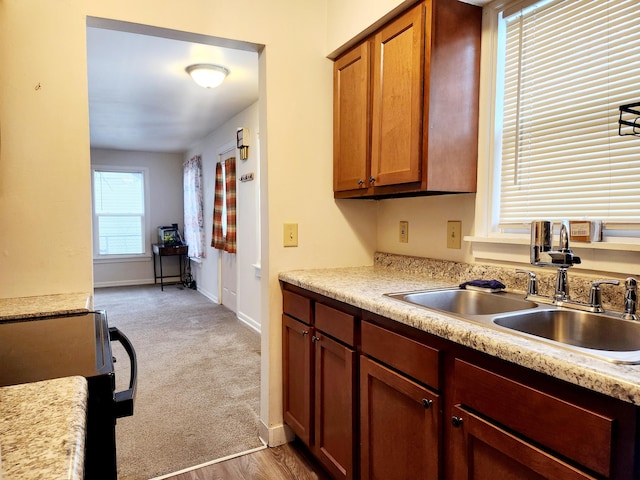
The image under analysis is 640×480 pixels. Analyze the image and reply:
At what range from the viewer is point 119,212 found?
22.9ft

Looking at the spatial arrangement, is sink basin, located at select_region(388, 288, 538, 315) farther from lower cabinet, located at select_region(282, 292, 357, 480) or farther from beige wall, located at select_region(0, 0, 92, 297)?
beige wall, located at select_region(0, 0, 92, 297)

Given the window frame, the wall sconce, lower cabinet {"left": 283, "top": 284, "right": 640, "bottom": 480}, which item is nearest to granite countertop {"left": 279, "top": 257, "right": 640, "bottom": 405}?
lower cabinet {"left": 283, "top": 284, "right": 640, "bottom": 480}

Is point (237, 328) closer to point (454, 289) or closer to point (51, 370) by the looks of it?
point (454, 289)

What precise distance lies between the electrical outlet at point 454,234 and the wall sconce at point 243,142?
2791 millimetres

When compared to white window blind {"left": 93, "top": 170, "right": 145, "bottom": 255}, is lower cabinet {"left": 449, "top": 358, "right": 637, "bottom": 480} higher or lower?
lower

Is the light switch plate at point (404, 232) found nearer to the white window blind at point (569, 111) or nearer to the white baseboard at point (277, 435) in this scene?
the white window blind at point (569, 111)

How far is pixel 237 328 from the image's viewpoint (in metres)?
4.40

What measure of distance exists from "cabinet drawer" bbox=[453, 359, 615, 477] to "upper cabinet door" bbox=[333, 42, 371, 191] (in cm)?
113

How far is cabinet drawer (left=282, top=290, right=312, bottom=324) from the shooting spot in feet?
6.19

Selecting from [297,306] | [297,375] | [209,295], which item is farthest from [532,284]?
[209,295]

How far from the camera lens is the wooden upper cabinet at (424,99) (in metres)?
1.61

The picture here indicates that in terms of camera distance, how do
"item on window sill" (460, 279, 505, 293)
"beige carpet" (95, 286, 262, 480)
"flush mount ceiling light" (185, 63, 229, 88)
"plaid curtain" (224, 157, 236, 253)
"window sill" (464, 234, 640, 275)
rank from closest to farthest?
"window sill" (464, 234, 640, 275) < "item on window sill" (460, 279, 505, 293) < "beige carpet" (95, 286, 262, 480) < "flush mount ceiling light" (185, 63, 229, 88) < "plaid curtain" (224, 157, 236, 253)

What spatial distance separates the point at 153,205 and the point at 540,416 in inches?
285

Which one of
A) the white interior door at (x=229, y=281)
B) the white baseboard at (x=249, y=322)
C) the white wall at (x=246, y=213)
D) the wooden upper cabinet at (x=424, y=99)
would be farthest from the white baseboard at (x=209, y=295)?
the wooden upper cabinet at (x=424, y=99)
